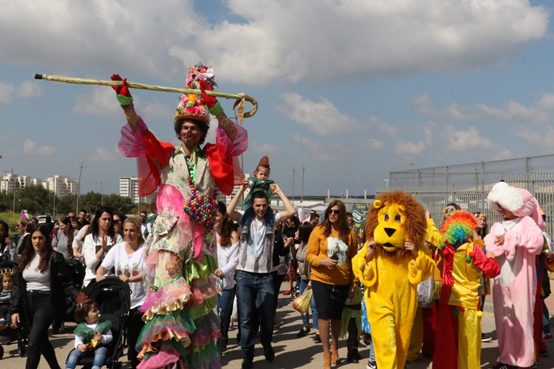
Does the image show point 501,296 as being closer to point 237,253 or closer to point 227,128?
point 237,253

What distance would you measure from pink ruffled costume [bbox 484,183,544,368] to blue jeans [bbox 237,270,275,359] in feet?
8.68

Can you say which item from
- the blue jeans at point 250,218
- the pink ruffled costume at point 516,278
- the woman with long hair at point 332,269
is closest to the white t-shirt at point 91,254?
the blue jeans at point 250,218

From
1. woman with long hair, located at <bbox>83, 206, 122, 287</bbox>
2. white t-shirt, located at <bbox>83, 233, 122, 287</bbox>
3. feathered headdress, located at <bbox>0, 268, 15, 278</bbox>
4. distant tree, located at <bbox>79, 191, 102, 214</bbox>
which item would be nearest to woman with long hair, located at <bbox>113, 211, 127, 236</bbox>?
woman with long hair, located at <bbox>83, 206, 122, 287</bbox>

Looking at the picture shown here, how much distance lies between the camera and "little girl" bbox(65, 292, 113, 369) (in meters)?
5.54

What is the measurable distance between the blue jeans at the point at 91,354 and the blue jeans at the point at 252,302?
163 cm

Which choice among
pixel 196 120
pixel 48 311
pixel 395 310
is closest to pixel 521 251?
pixel 395 310

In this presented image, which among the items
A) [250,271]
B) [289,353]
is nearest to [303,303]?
[289,353]

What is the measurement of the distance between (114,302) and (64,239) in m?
5.15

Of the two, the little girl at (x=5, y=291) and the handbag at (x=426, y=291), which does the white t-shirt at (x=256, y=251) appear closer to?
the handbag at (x=426, y=291)

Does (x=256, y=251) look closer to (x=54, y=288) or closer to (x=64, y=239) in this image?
(x=54, y=288)

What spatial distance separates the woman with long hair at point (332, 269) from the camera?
632 centimetres

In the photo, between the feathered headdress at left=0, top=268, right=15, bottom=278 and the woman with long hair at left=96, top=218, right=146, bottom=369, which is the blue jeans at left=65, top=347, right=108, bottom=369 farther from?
the feathered headdress at left=0, top=268, right=15, bottom=278

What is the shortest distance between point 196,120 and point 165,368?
6.87 ft

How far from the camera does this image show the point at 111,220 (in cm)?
786
